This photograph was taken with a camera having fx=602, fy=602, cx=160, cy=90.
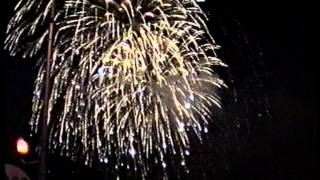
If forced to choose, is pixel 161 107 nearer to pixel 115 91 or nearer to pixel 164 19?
pixel 115 91

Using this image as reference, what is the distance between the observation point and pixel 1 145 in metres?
6.27

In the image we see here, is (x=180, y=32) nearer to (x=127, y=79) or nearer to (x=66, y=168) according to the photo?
(x=127, y=79)

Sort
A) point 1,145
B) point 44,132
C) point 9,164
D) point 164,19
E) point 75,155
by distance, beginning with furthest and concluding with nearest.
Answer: point 75,155
point 164,19
point 44,132
point 9,164
point 1,145

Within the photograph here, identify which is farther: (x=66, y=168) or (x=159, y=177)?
A: (x=159, y=177)

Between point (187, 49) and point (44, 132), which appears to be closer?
point (44, 132)

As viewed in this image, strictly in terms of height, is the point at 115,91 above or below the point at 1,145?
above

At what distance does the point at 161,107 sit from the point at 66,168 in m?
20.3

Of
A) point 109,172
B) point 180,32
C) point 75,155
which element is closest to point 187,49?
point 180,32

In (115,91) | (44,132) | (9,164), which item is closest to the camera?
(9,164)

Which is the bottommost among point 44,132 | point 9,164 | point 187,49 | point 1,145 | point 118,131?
point 1,145

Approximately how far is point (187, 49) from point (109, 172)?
23.8 metres

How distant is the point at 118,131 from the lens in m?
17.5

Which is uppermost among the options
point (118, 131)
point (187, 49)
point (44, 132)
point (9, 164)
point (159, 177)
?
point (159, 177)

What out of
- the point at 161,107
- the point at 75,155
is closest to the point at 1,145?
the point at 161,107
